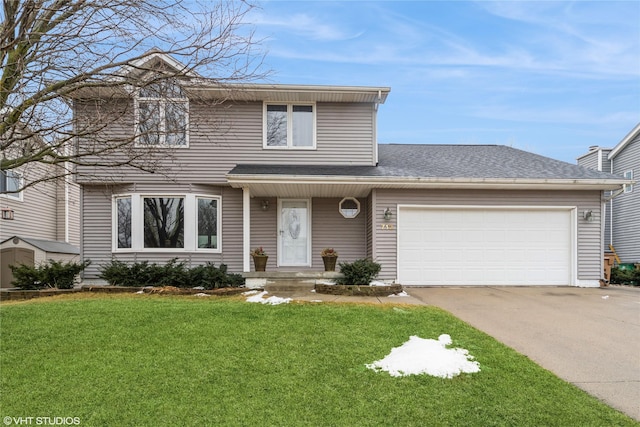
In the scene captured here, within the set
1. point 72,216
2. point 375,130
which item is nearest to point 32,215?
point 72,216

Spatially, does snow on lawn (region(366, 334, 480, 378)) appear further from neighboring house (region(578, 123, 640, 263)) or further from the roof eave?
the roof eave

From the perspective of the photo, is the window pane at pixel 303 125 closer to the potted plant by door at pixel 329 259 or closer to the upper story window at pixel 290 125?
the upper story window at pixel 290 125

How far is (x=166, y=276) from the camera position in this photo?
9.80m

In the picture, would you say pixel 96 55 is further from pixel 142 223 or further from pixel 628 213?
pixel 628 213

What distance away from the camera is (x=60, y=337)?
5293 millimetres

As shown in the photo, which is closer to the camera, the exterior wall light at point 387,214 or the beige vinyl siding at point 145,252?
the exterior wall light at point 387,214

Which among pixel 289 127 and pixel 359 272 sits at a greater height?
pixel 289 127

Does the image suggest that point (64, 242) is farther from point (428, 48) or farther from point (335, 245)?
point (428, 48)

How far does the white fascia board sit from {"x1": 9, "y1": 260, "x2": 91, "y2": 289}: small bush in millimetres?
4537

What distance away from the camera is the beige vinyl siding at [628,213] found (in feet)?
50.8

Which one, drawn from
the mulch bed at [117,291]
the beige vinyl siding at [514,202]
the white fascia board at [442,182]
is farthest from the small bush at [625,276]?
the mulch bed at [117,291]

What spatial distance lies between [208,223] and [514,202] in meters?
8.23

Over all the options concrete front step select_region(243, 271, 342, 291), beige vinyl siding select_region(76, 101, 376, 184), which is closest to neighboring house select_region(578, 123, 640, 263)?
beige vinyl siding select_region(76, 101, 376, 184)

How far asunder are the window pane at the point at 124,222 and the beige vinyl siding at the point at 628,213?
17818 millimetres
